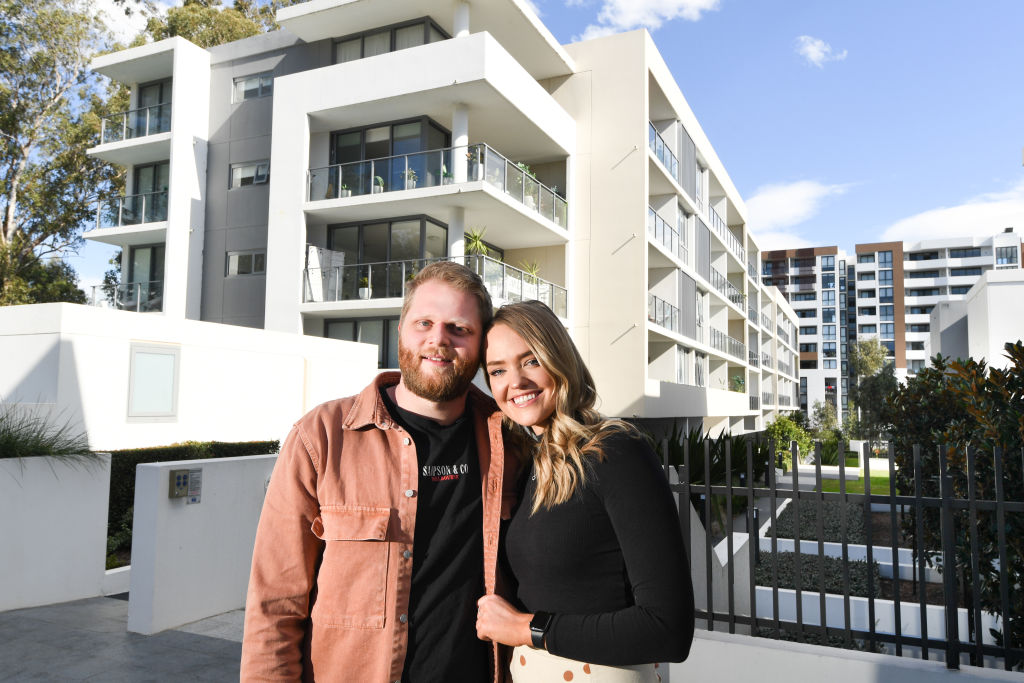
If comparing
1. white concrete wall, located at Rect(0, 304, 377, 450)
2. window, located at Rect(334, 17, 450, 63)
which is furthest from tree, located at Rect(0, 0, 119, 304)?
white concrete wall, located at Rect(0, 304, 377, 450)

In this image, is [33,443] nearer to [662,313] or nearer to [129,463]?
[129,463]

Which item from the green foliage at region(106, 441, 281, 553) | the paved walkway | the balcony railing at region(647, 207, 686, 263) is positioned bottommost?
the paved walkway

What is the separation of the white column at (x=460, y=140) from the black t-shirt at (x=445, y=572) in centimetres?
1635

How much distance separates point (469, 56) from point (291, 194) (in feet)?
20.3

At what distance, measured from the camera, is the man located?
2.11 m

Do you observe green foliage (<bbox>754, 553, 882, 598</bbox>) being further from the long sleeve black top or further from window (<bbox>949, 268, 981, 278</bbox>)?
window (<bbox>949, 268, 981, 278</bbox>)

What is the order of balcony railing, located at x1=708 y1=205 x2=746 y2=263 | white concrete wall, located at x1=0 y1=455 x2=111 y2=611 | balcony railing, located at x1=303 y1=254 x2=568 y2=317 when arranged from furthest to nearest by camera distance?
balcony railing, located at x1=708 y1=205 x2=746 y2=263 → balcony railing, located at x1=303 y1=254 x2=568 y2=317 → white concrete wall, located at x1=0 y1=455 x2=111 y2=611

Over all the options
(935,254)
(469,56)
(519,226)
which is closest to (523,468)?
(469,56)

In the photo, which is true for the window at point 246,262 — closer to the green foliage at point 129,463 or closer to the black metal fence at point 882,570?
the green foliage at point 129,463

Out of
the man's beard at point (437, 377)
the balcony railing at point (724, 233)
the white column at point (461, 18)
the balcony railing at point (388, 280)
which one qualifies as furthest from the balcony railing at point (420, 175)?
the man's beard at point (437, 377)

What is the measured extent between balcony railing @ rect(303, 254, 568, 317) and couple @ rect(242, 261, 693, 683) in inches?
613

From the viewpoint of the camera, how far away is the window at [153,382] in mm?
13898

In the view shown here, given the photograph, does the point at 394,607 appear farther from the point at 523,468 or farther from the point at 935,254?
the point at 935,254

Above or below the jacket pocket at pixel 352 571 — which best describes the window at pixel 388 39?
above
